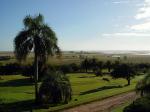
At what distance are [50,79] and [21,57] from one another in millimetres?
4582

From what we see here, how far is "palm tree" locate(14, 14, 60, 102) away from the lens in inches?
1494

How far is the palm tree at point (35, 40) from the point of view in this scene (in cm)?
3794

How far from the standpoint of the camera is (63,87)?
40.0 meters

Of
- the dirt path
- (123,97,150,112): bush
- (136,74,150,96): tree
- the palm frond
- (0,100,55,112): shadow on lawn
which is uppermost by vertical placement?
the palm frond

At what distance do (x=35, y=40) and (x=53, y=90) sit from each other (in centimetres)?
630

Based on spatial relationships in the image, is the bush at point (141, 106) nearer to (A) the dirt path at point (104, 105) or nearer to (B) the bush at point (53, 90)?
(A) the dirt path at point (104, 105)

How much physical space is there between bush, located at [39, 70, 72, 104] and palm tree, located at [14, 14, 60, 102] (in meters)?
3.04

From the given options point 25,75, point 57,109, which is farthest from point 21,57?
point 25,75

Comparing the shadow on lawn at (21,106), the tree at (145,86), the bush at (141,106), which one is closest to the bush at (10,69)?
the shadow on lawn at (21,106)

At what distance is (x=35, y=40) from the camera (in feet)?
124

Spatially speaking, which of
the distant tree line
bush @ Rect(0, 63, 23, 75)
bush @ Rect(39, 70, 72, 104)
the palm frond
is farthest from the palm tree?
bush @ Rect(0, 63, 23, 75)

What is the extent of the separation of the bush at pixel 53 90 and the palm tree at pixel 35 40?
9.96ft

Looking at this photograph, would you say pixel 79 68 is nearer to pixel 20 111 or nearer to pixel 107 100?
pixel 107 100

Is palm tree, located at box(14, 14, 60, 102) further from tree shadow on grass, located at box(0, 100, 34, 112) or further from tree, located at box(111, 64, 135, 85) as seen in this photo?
tree, located at box(111, 64, 135, 85)
